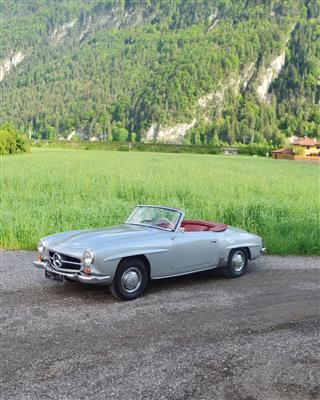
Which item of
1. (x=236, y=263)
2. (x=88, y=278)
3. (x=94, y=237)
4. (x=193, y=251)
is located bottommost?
(x=236, y=263)

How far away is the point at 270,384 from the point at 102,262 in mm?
2870

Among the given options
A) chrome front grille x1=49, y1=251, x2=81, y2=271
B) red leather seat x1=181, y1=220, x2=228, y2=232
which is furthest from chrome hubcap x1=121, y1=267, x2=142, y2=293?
red leather seat x1=181, y1=220, x2=228, y2=232

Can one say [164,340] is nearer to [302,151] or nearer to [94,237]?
[94,237]

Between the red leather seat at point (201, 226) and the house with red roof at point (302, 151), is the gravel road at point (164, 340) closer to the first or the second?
the red leather seat at point (201, 226)

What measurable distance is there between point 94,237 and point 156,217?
1291 mm

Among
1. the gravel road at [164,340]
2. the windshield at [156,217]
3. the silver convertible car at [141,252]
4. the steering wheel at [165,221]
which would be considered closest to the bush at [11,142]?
the windshield at [156,217]

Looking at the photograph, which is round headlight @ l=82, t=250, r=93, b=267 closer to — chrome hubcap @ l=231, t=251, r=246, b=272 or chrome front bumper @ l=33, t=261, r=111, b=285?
chrome front bumper @ l=33, t=261, r=111, b=285

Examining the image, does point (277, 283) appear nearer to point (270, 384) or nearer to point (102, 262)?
point (102, 262)

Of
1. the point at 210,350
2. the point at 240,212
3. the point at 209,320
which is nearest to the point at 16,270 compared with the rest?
the point at 209,320

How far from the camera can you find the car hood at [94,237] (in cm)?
675

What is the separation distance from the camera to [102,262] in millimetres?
6449

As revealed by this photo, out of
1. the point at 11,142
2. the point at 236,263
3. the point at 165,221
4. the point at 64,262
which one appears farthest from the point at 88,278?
the point at 11,142

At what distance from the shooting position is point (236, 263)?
8219 mm

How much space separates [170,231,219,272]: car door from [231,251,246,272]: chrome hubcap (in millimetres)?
468
